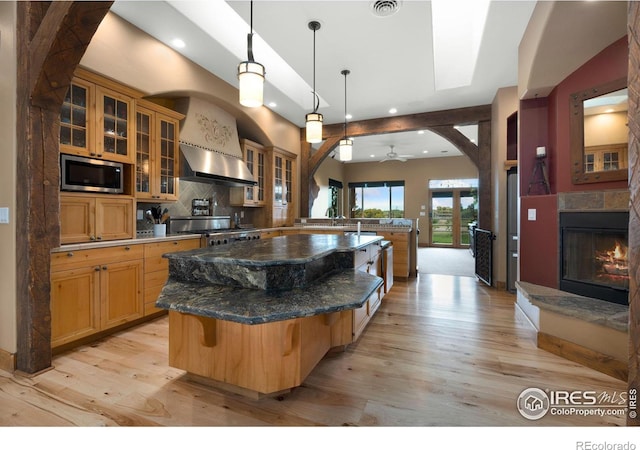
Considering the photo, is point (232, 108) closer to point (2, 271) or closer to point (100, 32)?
point (100, 32)

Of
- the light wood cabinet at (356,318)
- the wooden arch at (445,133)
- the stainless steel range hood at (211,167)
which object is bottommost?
the light wood cabinet at (356,318)

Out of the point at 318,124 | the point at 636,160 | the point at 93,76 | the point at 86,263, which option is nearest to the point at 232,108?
the point at 93,76

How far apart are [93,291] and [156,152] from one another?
169 centimetres

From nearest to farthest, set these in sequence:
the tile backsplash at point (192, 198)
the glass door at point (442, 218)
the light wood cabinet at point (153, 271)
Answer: the light wood cabinet at point (153, 271) < the tile backsplash at point (192, 198) < the glass door at point (442, 218)

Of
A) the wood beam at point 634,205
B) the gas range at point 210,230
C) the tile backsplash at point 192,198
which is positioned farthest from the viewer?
the gas range at point 210,230

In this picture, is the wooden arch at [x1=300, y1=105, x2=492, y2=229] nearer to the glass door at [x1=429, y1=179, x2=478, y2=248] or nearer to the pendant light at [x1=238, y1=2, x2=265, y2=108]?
the pendant light at [x1=238, y1=2, x2=265, y2=108]

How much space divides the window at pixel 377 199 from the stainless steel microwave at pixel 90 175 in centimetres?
Answer: 922

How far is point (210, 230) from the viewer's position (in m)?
4.31

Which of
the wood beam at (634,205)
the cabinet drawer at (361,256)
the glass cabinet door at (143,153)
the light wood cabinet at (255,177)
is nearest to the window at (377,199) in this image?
the light wood cabinet at (255,177)

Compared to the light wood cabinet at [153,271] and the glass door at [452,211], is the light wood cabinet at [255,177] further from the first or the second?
the glass door at [452,211]

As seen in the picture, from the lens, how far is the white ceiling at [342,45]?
2.79 meters

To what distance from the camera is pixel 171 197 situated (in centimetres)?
368

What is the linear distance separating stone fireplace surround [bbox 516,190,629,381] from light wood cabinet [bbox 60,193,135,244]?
158 inches

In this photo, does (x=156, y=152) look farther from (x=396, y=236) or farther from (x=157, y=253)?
(x=396, y=236)
